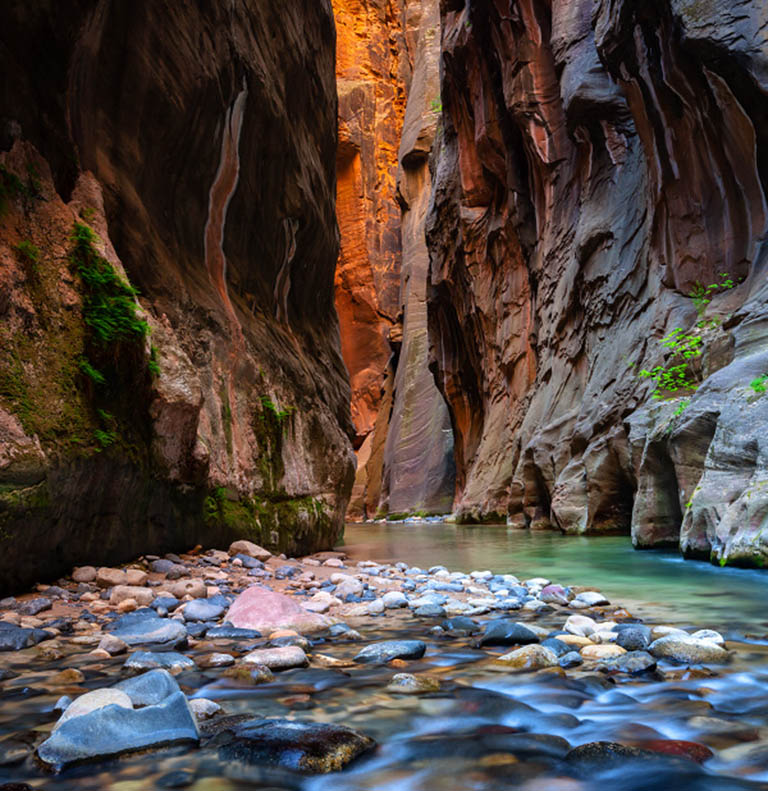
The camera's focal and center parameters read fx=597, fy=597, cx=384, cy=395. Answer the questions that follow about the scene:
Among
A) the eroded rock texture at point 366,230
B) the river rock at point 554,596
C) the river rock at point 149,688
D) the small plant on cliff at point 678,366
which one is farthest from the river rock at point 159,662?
the eroded rock texture at point 366,230

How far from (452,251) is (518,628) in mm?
21492

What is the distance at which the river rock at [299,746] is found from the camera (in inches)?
53.2

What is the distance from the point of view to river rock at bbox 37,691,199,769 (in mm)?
1378

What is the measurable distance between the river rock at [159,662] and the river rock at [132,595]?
1186mm

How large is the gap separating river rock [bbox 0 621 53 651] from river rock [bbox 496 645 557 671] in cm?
192

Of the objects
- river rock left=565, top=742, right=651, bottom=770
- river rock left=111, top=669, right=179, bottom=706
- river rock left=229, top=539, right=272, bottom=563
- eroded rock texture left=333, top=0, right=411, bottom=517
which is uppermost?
eroded rock texture left=333, top=0, right=411, bottom=517

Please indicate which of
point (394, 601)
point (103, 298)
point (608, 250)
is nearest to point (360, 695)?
point (394, 601)

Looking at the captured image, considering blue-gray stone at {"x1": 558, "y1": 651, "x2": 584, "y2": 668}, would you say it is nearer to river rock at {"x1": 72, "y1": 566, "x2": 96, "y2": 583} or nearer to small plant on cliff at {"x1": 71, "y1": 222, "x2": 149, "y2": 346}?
river rock at {"x1": 72, "y1": 566, "x2": 96, "y2": 583}

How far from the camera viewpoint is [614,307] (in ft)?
41.8

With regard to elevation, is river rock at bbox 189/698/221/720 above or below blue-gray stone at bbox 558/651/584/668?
below

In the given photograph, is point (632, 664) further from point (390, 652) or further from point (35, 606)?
point (35, 606)

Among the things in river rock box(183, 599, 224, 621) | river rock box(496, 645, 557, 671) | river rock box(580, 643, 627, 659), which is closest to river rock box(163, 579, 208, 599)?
river rock box(183, 599, 224, 621)

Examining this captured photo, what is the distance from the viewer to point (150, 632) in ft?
8.59

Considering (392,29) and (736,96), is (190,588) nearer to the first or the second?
(736,96)
